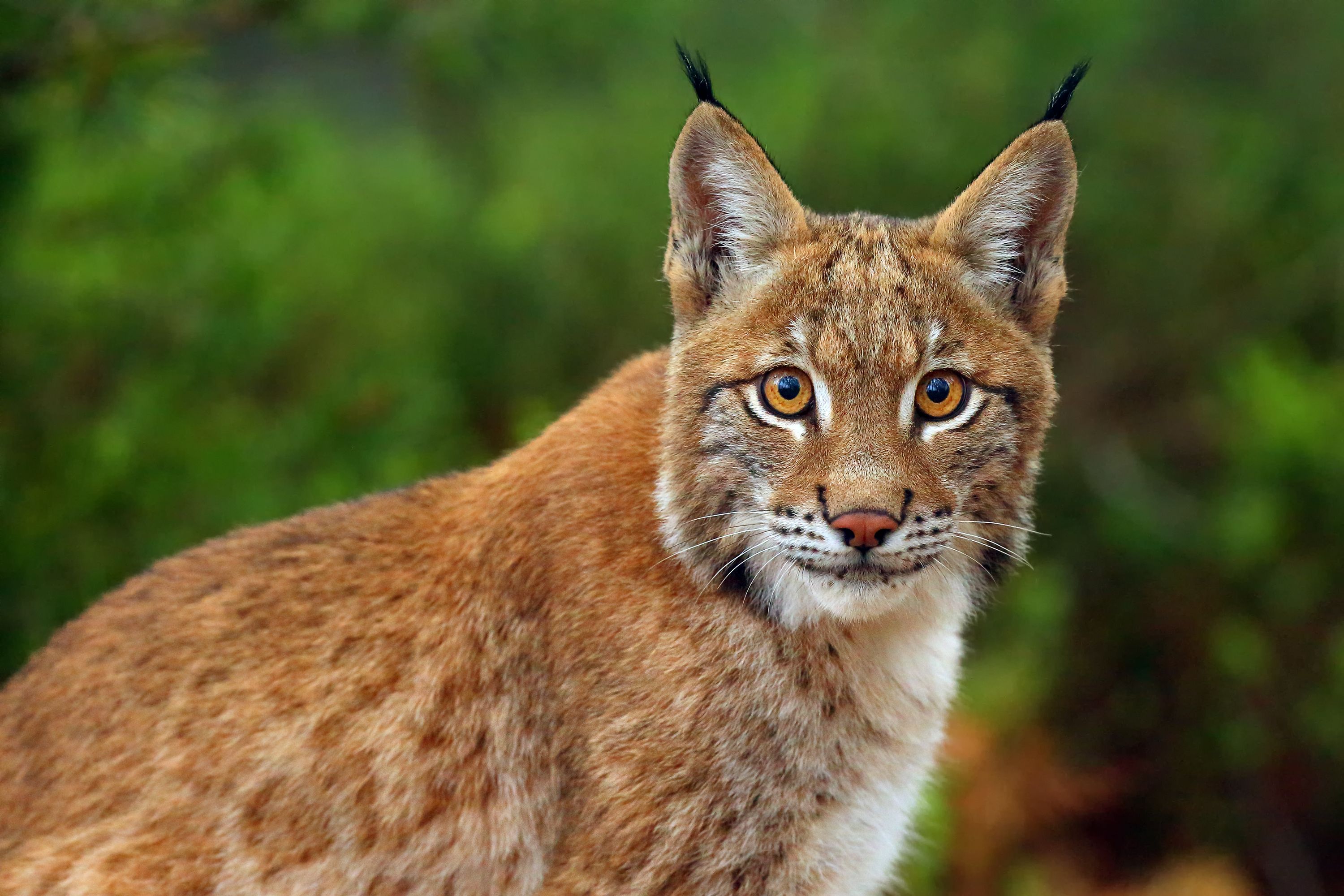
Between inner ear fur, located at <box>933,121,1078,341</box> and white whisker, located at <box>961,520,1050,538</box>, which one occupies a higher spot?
inner ear fur, located at <box>933,121,1078,341</box>

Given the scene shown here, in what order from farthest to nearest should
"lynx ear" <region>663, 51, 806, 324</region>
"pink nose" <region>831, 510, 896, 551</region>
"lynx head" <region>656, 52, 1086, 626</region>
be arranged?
1. "lynx ear" <region>663, 51, 806, 324</region>
2. "lynx head" <region>656, 52, 1086, 626</region>
3. "pink nose" <region>831, 510, 896, 551</region>

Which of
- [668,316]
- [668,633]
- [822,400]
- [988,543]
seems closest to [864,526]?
[822,400]

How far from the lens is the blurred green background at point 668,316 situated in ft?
23.7

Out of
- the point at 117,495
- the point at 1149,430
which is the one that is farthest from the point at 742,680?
the point at 1149,430

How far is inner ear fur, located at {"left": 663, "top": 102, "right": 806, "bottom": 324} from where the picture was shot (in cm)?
390

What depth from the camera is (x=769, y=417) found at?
3.74 meters

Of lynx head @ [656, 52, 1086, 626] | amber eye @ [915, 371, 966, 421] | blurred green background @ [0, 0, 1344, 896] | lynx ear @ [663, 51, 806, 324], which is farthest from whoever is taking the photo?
blurred green background @ [0, 0, 1344, 896]

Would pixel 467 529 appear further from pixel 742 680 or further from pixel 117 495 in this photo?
pixel 117 495

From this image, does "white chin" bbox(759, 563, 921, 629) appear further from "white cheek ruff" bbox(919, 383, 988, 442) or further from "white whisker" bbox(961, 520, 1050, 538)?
"white cheek ruff" bbox(919, 383, 988, 442)

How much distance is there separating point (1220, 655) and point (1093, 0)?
4.79 m

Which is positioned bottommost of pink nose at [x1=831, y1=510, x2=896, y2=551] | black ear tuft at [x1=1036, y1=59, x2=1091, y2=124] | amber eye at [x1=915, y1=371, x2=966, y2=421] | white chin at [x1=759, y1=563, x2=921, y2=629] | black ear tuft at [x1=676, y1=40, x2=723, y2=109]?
white chin at [x1=759, y1=563, x2=921, y2=629]

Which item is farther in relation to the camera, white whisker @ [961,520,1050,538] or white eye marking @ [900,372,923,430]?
white whisker @ [961,520,1050,538]

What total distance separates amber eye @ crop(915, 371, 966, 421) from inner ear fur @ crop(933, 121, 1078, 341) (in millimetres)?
337

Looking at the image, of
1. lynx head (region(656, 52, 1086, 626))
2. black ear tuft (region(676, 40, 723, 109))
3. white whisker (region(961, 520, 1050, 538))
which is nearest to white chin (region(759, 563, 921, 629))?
lynx head (region(656, 52, 1086, 626))
